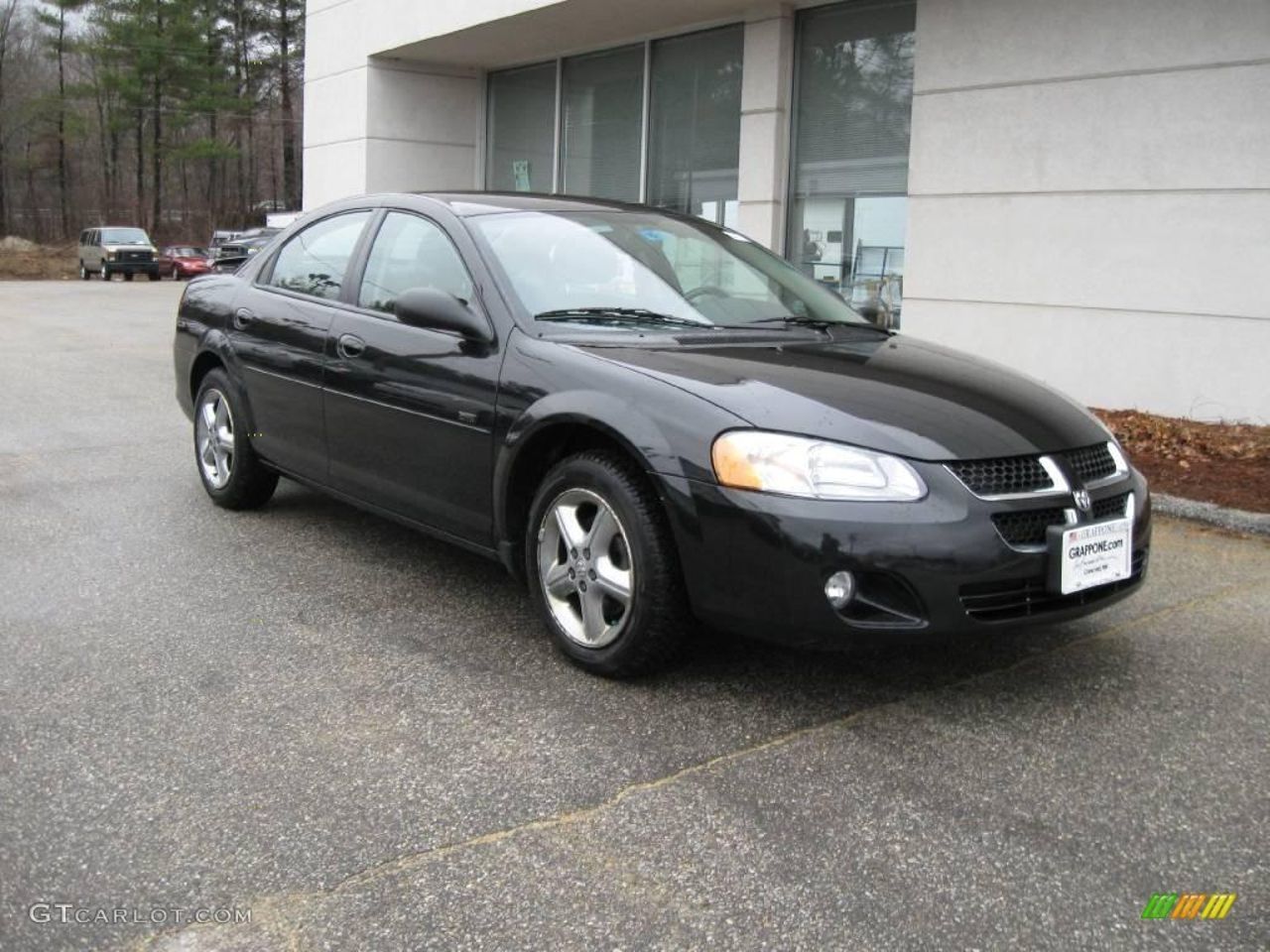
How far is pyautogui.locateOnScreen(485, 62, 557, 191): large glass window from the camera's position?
50.4 ft

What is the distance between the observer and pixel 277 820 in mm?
2877

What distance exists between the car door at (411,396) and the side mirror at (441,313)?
0.21ft

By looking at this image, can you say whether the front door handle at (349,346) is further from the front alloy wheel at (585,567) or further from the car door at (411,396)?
the front alloy wheel at (585,567)

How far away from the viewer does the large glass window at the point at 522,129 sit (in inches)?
605

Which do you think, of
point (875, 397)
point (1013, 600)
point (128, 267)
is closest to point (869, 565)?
point (1013, 600)

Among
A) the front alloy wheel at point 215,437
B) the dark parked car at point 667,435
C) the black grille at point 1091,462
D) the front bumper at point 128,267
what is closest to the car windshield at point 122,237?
the front bumper at point 128,267

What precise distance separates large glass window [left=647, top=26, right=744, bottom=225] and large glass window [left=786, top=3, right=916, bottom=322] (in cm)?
97

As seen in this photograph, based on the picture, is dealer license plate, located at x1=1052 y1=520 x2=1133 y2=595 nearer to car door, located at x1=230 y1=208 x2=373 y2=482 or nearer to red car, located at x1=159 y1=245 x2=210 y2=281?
car door, located at x1=230 y1=208 x2=373 y2=482

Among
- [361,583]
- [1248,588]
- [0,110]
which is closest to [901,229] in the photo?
[1248,588]

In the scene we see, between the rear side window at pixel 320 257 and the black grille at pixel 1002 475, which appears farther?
the rear side window at pixel 320 257

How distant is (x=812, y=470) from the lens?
3365 mm

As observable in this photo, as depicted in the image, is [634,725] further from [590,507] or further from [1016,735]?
[1016,735]

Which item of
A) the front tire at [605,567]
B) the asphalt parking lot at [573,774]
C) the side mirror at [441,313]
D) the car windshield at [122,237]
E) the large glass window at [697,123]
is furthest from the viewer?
the car windshield at [122,237]

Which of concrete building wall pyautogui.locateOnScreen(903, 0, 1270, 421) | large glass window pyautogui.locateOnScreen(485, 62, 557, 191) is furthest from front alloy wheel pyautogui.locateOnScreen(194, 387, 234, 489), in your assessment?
large glass window pyautogui.locateOnScreen(485, 62, 557, 191)
